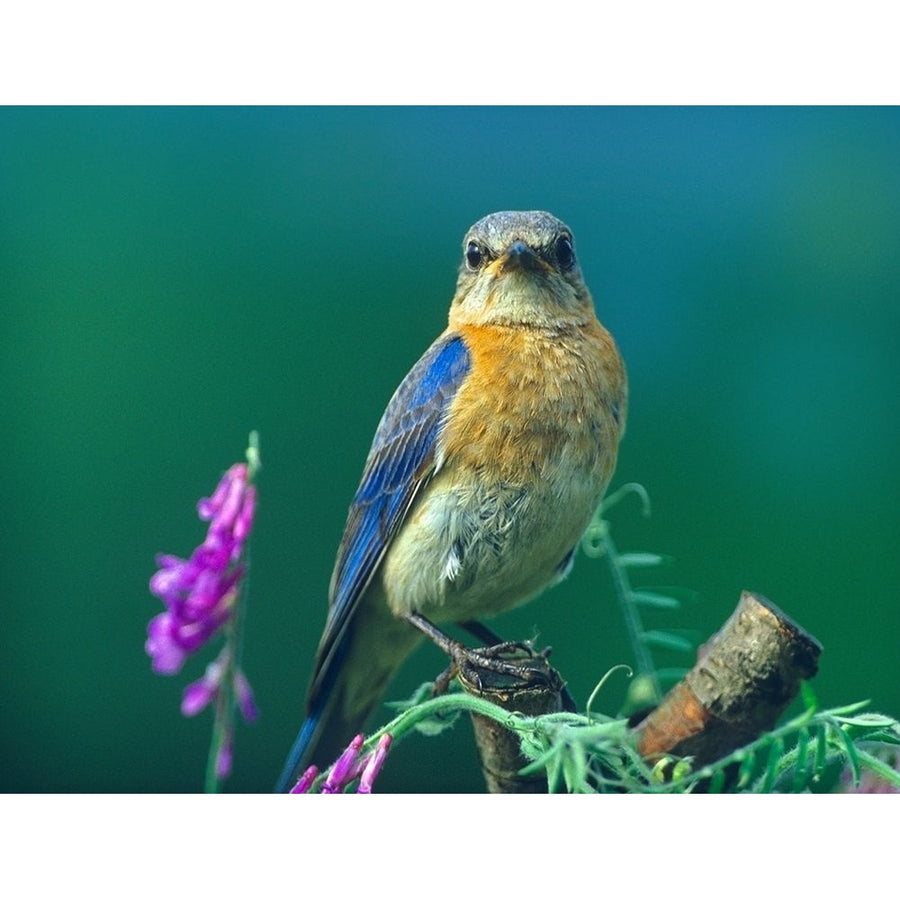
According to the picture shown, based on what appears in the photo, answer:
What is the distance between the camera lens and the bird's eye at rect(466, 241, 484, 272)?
2994mm

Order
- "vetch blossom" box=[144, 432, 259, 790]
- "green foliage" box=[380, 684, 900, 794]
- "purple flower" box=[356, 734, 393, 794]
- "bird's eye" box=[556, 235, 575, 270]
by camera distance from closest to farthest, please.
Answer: "green foliage" box=[380, 684, 900, 794]
"purple flower" box=[356, 734, 393, 794]
"vetch blossom" box=[144, 432, 259, 790]
"bird's eye" box=[556, 235, 575, 270]

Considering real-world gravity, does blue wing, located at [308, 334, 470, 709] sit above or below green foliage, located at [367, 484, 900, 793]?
above

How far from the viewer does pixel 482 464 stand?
2.83 m

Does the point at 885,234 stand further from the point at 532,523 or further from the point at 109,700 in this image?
the point at 109,700

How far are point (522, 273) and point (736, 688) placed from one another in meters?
1.06

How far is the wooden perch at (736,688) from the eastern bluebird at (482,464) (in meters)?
0.52

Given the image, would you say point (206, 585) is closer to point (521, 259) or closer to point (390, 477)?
point (390, 477)

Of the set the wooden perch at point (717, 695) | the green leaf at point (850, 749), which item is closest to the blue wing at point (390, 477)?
the wooden perch at point (717, 695)

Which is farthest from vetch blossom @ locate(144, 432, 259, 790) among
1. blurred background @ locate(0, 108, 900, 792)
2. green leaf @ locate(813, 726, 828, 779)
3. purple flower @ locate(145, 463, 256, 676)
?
green leaf @ locate(813, 726, 828, 779)

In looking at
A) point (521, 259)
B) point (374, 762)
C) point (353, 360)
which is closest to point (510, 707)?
point (374, 762)

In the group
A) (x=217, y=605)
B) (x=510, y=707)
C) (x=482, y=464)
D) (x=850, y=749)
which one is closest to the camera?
(x=850, y=749)

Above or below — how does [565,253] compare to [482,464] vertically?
above

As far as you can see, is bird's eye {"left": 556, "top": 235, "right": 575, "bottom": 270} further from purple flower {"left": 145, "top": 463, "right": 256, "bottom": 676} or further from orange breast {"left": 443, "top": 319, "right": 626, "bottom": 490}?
purple flower {"left": 145, "top": 463, "right": 256, "bottom": 676}

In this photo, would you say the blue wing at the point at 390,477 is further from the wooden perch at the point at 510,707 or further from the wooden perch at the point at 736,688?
the wooden perch at the point at 736,688
